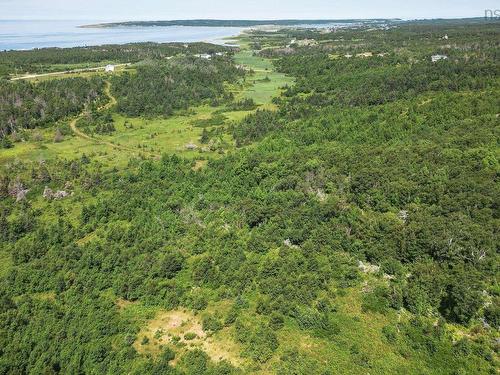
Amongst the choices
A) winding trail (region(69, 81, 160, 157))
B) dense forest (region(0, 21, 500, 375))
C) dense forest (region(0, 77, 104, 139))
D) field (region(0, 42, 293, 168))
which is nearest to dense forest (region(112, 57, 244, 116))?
winding trail (region(69, 81, 160, 157))

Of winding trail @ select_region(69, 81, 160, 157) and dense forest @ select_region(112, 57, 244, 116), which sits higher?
dense forest @ select_region(112, 57, 244, 116)

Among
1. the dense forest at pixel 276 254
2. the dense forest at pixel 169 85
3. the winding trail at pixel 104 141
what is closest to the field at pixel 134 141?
the winding trail at pixel 104 141

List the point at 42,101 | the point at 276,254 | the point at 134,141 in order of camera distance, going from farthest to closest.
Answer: the point at 42,101, the point at 134,141, the point at 276,254

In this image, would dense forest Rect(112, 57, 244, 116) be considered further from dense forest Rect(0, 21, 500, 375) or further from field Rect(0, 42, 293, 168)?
dense forest Rect(0, 21, 500, 375)

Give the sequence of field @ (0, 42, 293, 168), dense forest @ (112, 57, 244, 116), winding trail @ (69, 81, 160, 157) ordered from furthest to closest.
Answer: dense forest @ (112, 57, 244, 116) → winding trail @ (69, 81, 160, 157) → field @ (0, 42, 293, 168)

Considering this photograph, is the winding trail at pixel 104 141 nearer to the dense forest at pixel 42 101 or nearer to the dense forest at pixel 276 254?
the dense forest at pixel 42 101

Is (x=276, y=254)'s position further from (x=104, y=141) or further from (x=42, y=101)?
(x=42, y=101)

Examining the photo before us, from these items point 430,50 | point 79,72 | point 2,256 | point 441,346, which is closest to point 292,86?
point 430,50

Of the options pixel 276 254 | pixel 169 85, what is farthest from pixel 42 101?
pixel 276 254
